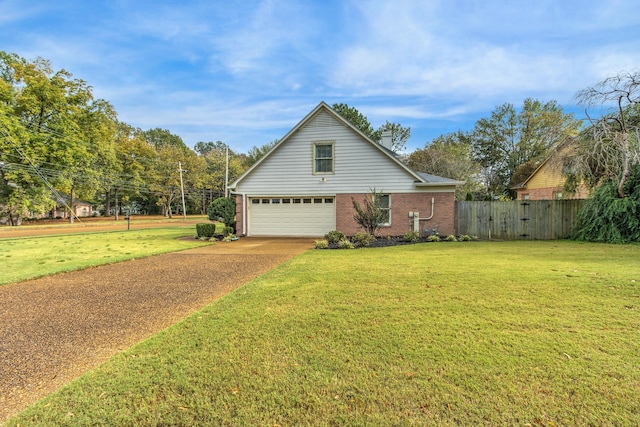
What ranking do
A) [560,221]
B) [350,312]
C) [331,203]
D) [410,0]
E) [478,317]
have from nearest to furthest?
[478,317] < [350,312] < [410,0] < [560,221] < [331,203]

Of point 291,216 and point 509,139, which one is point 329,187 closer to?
point 291,216

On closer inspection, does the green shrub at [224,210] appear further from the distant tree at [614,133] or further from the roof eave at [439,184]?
the distant tree at [614,133]

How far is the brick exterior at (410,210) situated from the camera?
1388 centimetres

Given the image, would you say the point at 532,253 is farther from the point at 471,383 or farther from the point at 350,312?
the point at 471,383

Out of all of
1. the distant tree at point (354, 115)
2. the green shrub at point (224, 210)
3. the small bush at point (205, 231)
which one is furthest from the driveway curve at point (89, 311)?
the distant tree at point (354, 115)

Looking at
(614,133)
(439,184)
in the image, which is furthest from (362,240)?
(614,133)

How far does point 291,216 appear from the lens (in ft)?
51.0

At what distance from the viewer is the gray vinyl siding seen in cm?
1428

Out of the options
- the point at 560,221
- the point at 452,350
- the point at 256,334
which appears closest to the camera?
the point at 452,350

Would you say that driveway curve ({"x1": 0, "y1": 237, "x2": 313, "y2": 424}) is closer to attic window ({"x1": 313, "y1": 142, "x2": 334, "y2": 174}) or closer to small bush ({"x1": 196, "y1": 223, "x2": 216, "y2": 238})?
small bush ({"x1": 196, "y1": 223, "x2": 216, "y2": 238})

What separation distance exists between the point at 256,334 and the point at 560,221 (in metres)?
14.8

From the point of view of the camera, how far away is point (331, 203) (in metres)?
15.2

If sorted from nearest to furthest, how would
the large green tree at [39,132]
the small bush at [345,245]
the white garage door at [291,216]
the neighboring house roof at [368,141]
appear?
A: the small bush at [345,245] < the neighboring house roof at [368,141] < the white garage door at [291,216] < the large green tree at [39,132]

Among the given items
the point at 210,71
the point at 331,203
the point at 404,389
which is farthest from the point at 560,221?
the point at 210,71
